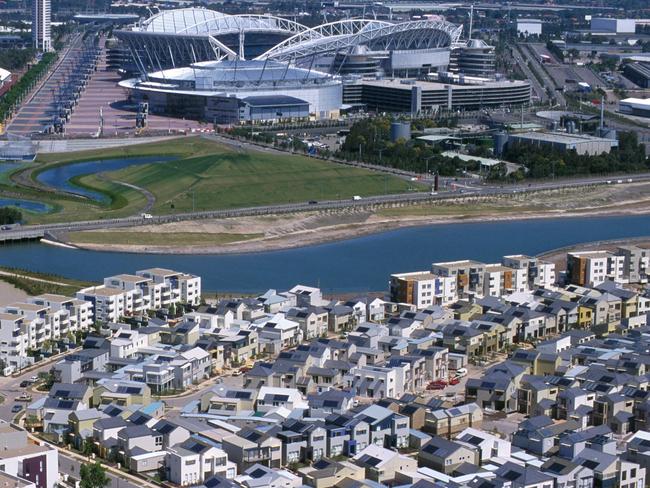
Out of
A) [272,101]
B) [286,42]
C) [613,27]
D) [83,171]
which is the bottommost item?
[83,171]

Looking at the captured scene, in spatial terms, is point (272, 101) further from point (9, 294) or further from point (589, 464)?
point (589, 464)

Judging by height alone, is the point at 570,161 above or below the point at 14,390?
above

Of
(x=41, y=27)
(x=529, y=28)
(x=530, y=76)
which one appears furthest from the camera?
(x=529, y=28)

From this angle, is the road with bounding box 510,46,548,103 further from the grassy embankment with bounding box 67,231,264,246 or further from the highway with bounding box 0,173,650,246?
the grassy embankment with bounding box 67,231,264,246

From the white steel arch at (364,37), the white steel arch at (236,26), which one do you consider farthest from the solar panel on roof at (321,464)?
the white steel arch at (236,26)

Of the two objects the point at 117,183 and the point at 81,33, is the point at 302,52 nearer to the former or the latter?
the point at 117,183

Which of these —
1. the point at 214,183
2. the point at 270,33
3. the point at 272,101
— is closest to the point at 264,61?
the point at 272,101
